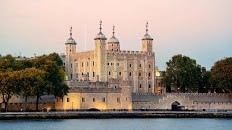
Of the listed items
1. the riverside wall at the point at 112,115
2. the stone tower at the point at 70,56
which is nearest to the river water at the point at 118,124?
the riverside wall at the point at 112,115

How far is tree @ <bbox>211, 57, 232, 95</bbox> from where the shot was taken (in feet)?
328

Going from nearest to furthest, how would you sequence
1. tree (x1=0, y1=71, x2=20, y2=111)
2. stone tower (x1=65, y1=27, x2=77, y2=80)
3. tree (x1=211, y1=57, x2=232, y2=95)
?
tree (x1=0, y1=71, x2=20, y2=111) < tree (x1=211, y1=57, x2=232, y2=95) < stone tower (x1=65, y1=27, x2=77, y2=80)

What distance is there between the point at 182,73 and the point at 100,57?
10.5 m

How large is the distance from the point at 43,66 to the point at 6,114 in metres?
10.8

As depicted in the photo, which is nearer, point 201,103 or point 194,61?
point 201,103

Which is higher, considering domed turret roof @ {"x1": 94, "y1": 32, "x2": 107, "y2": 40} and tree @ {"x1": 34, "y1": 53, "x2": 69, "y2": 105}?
domed turret roof @ {"x1": 94, "y1": 32, "x2": 107, "y2": 40}

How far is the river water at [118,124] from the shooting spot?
70.2m

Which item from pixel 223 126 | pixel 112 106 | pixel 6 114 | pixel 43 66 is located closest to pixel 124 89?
pixel 112 106

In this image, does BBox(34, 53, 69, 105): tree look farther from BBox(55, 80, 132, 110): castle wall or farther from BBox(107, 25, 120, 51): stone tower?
BBox(107, 25, 120, 51): stone tower

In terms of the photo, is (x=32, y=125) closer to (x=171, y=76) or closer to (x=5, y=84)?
(x=5, y=84)

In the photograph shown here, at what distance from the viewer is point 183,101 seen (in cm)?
9700

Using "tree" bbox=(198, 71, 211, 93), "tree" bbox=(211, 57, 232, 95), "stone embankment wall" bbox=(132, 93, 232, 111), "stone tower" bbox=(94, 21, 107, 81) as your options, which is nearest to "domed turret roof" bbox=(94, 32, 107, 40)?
"stone tower" bbox=(94, 21, 107, 81)

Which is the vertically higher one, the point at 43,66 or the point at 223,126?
the point at 43,66

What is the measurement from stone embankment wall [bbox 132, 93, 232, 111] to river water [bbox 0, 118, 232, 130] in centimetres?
1280
